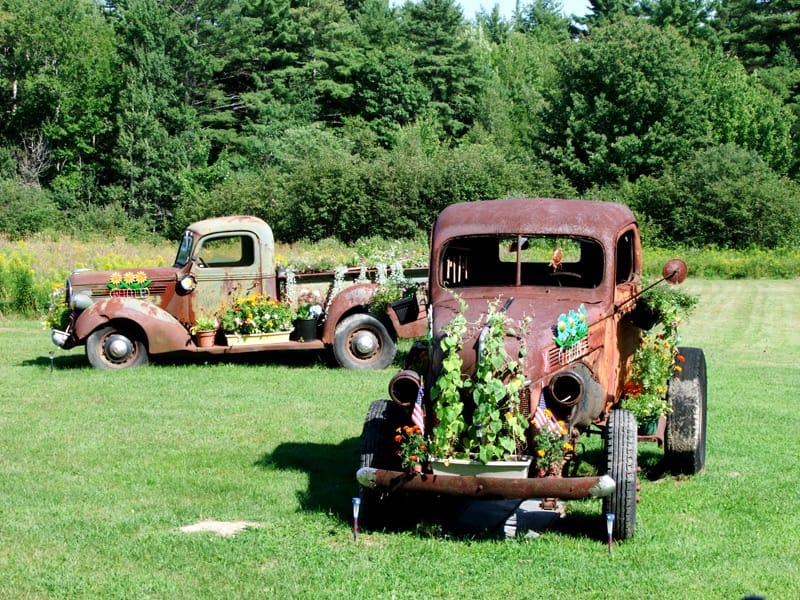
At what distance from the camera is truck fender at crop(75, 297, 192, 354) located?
48.3 ft

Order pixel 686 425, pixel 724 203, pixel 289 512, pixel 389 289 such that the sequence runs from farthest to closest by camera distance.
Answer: pixel 724 203 → pixel 389 289 → pixel 686 425 → pixel 289 512

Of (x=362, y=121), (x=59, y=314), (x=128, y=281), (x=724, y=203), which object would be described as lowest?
(x=59, y=314)

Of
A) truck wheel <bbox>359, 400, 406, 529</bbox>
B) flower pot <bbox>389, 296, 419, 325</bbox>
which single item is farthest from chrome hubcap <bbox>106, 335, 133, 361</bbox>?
truck wheel <bbox>359, 400, 406, 529</bbox>

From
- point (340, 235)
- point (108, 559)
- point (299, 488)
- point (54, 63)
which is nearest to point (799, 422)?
point (299, 488)

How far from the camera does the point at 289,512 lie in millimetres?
7855

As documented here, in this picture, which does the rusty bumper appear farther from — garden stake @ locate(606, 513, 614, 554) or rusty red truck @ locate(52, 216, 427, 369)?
rusty red truck @ locate(52, 216, 427, 369)

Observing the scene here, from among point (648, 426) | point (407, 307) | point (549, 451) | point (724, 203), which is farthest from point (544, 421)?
point (724, 203)

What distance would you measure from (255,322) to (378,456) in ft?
25.2

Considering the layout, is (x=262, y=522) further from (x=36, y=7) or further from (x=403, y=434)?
(x=36, y=7)

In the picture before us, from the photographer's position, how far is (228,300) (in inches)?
603

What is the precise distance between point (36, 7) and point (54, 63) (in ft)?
8.90

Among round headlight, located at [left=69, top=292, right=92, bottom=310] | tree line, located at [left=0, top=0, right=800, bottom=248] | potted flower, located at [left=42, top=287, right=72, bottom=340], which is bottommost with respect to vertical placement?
potted flower, located at [left=42, top=287, right=72, bottom=340]

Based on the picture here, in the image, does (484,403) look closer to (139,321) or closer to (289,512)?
(289,512)

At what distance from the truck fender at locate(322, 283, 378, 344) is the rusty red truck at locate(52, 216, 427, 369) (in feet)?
0.04
